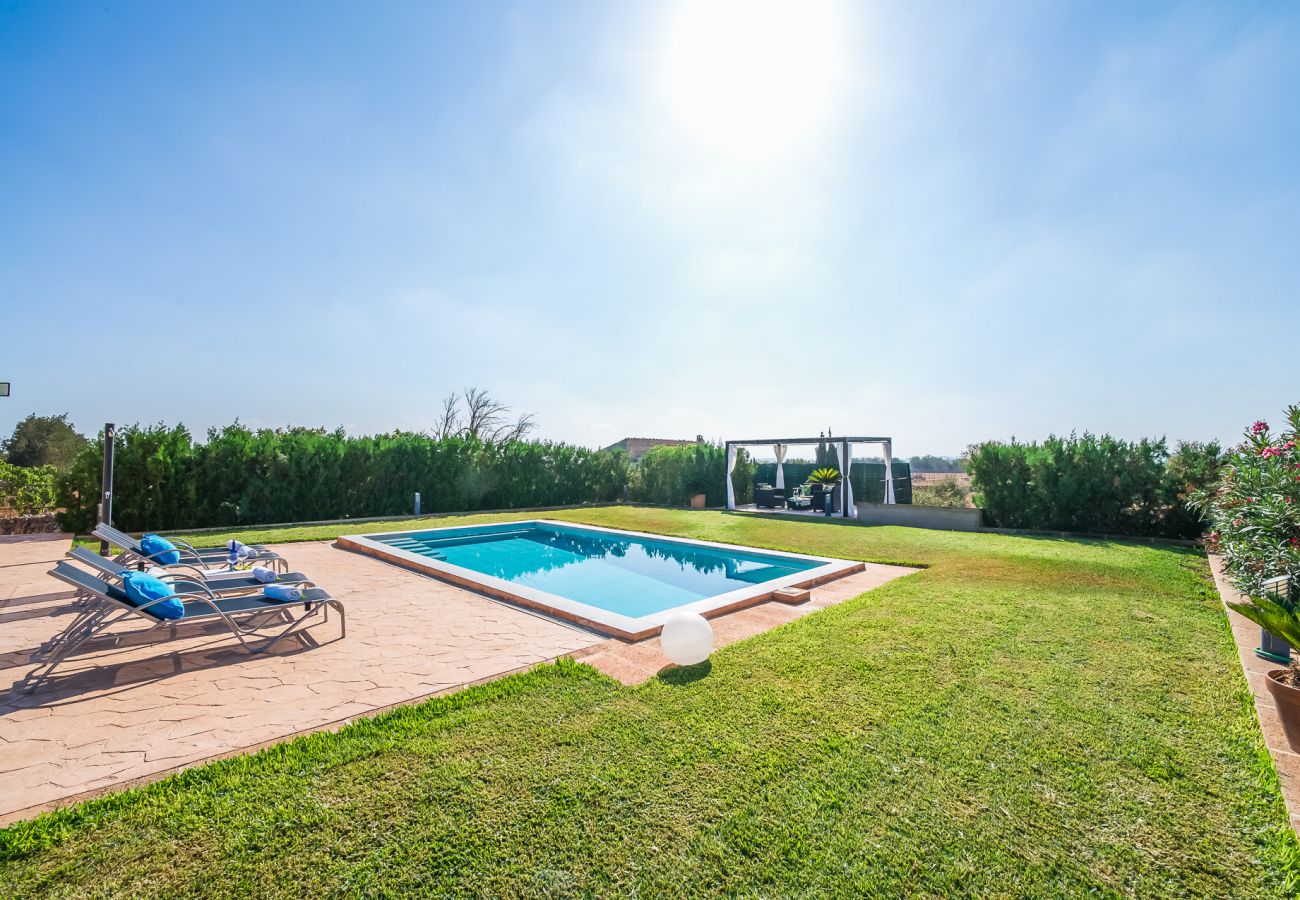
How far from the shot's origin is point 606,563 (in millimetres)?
9797

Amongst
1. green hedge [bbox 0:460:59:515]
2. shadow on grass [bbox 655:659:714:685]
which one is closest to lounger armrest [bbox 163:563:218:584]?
shadow on grass [bbox 655:659:714:685]

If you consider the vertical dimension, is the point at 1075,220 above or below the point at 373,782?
above

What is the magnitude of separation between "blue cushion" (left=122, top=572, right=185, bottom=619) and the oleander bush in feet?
26.1

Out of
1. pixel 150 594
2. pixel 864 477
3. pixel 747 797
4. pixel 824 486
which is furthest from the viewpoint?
pixel 864 477

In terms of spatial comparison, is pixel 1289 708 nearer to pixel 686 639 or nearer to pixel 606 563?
pixel 686 639

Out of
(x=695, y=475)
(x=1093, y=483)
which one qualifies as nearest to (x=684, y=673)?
(x=1093, y=483)

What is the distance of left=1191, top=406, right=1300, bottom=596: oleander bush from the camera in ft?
14.3

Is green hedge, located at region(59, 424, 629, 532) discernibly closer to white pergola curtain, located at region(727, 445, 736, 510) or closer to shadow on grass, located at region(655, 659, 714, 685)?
white pergola curtain, located at region(727, 445, 736, 510)

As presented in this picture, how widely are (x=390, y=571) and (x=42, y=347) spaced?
1164 cm

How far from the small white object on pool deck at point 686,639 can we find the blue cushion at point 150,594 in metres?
3.56

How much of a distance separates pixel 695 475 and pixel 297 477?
12898 millimetres

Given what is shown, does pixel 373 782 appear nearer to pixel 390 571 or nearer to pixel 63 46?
pixel 390 571

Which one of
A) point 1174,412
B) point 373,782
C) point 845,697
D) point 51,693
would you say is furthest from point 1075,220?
point 51,693

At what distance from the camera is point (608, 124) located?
9484 millimetres
